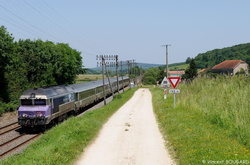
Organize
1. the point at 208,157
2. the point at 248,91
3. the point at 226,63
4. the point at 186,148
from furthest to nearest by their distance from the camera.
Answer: the point at 226,63, the point at 248,91, the point at 186,148, the point at 208,157

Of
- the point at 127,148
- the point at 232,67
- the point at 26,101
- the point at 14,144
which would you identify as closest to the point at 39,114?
the point at 26,101

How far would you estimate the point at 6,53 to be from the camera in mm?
26625

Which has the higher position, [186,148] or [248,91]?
[248,91]

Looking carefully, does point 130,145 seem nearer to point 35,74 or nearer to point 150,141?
point 150,141

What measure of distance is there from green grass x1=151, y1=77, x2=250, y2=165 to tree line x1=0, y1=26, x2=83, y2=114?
A: 67.7 feet

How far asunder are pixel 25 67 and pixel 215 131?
3671 cm

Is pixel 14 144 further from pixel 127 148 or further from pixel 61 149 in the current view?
pixel 127 148

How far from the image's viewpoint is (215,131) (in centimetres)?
1170

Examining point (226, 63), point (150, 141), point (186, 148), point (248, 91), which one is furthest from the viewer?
point (226, 63)

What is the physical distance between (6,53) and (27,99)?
1084cm

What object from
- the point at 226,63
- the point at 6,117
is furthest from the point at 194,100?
the point at 226,63

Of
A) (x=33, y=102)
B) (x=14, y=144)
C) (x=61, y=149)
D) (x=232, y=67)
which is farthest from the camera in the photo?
(x=232, y=67)

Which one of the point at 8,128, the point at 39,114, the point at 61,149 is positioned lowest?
the point at 8,128

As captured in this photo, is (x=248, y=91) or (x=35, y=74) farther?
(x=35, y=74)
